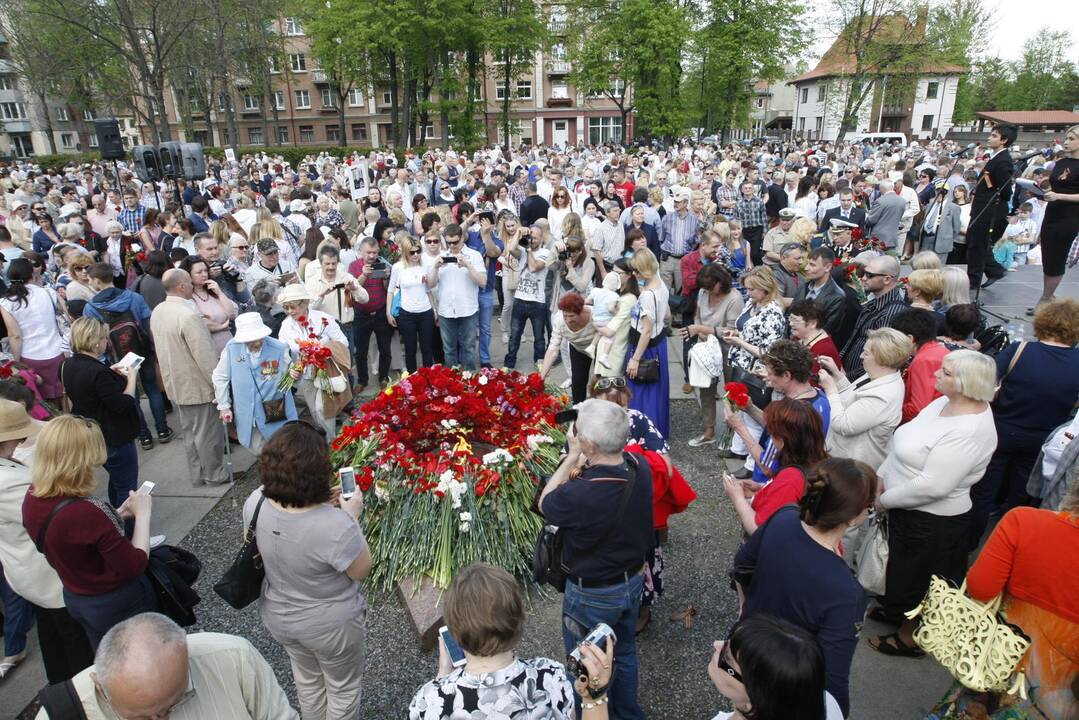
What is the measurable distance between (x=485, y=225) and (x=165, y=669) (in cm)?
733

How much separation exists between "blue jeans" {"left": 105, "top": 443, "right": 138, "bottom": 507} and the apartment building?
52.5 m

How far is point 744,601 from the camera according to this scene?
9.48ft

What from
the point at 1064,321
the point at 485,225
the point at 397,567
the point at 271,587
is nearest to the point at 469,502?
the point at 397,567

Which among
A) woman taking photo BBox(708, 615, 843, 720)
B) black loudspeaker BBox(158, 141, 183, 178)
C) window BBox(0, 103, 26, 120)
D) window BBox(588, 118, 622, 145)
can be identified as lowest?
woman taking photo BBox(708, 615, 843, 720)

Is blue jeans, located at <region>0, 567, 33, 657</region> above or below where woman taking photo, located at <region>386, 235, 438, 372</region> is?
below

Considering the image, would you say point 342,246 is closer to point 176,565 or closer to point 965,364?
point 176,565

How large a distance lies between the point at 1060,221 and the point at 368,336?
8.58 metres

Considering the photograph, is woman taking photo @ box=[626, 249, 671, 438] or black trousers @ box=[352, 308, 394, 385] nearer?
woman taking photo @ box=[626, 249, 671, 438]

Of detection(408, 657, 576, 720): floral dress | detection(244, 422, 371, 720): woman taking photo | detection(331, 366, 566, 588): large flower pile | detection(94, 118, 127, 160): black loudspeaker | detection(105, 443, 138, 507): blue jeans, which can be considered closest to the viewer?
detection(408, 657, 576, 720): floral dress

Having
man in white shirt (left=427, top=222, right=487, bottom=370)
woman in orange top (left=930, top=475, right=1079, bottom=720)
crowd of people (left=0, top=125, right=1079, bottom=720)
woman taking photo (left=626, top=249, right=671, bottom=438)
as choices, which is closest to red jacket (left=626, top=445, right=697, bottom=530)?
crowd of people (left=0, top=125, right=1079, bottom=720)

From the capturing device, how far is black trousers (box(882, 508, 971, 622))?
3.57 m

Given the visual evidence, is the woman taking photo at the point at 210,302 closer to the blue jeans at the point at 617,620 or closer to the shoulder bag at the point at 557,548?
the shoulder bag at the point at 557,548

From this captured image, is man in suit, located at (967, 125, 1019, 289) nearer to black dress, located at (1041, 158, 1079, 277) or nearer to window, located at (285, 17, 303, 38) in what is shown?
black dress, located at (1041, 158, 1079, 277)

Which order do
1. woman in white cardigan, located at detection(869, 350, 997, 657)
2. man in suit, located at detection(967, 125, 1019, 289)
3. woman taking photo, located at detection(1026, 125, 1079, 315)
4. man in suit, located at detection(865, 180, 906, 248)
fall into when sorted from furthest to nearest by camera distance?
man in suit, located at detection(865, 180, 906, 248) → man in suit, located at detection(967, 125, 1019, 289) → woman taking photo, located at detection(1026, 125, 1079, 315) → woman in white cardigan, located at detection(869, 350, 997, 657)
